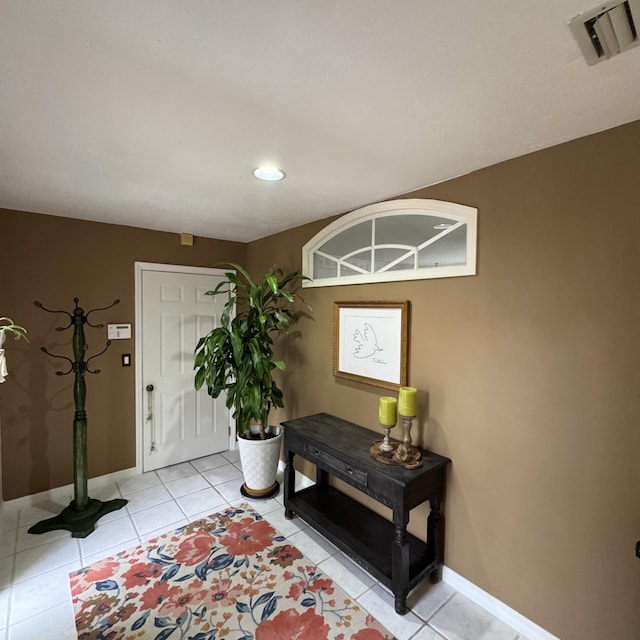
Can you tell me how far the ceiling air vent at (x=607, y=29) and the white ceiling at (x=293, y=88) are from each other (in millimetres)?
30

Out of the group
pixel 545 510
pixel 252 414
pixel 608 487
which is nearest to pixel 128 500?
pixel 252 414

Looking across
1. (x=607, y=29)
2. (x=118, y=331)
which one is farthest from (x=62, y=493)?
(x=607, y=29)

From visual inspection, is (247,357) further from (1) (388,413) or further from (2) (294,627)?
(2) (294,627)

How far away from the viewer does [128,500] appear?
9.12ft

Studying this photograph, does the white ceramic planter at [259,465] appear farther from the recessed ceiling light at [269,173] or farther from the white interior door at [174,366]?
the recessed ceiling light at [269,173]

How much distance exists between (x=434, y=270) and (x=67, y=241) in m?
2.88

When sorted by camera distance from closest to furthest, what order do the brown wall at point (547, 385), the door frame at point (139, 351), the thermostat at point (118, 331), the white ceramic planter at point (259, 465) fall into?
1. the brown wall at point (547, 385)
2. the white ceramic planter at point (259, 465)
3. the thermostat at point (118, 331)
4. the door frame at point (139, 351)

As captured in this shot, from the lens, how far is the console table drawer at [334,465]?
1916 mm

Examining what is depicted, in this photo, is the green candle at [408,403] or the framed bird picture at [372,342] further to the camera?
the framed bird picture at [372,342]

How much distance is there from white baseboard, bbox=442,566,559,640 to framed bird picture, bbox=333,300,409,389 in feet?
3.64

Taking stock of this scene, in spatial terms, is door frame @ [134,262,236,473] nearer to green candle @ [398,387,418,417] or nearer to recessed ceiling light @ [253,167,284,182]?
recessed ceiling light @ [253,167,284,182]

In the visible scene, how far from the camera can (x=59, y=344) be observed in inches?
107

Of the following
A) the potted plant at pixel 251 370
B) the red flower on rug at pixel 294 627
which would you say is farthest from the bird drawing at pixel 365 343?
the red flower on rug at pixel 294 627

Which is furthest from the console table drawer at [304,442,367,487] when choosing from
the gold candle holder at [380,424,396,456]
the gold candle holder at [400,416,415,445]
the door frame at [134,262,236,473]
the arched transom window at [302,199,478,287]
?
the door frame at [134,262,236,473]
